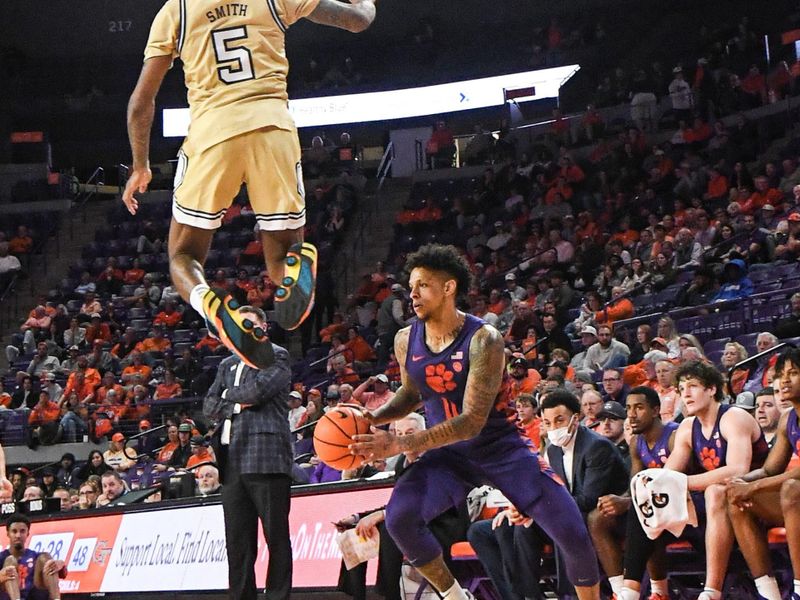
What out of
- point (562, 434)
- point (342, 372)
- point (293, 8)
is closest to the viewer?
point (293, 8)

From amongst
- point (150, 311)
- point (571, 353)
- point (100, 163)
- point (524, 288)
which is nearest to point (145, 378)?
point (150, 311)

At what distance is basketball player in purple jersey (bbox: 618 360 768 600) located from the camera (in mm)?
6750

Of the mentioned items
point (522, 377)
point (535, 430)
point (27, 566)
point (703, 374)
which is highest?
point (703, 374)

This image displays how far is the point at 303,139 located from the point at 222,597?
19.9 metres

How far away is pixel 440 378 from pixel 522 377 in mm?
6520

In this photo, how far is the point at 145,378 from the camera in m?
18.9

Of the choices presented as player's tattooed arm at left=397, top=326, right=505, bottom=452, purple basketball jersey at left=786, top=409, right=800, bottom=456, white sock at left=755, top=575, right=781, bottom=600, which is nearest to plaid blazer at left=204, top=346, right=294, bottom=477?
player's tattooed arm at left=397, top=326, right=505, bottom=452

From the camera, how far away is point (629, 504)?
715 cm

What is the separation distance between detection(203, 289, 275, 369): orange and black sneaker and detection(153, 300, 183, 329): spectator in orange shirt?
16.5 meters

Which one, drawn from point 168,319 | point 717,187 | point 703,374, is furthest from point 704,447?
point 168,319

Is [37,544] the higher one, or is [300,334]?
[300,334]

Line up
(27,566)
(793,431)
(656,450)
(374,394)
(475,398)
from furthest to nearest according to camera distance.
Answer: (374,394)
(27,566)
(656,450)
(793,431)
(475,398)

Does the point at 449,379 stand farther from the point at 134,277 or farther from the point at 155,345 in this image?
the point at 134,277

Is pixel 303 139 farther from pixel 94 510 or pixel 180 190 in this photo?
pixel 180 190
